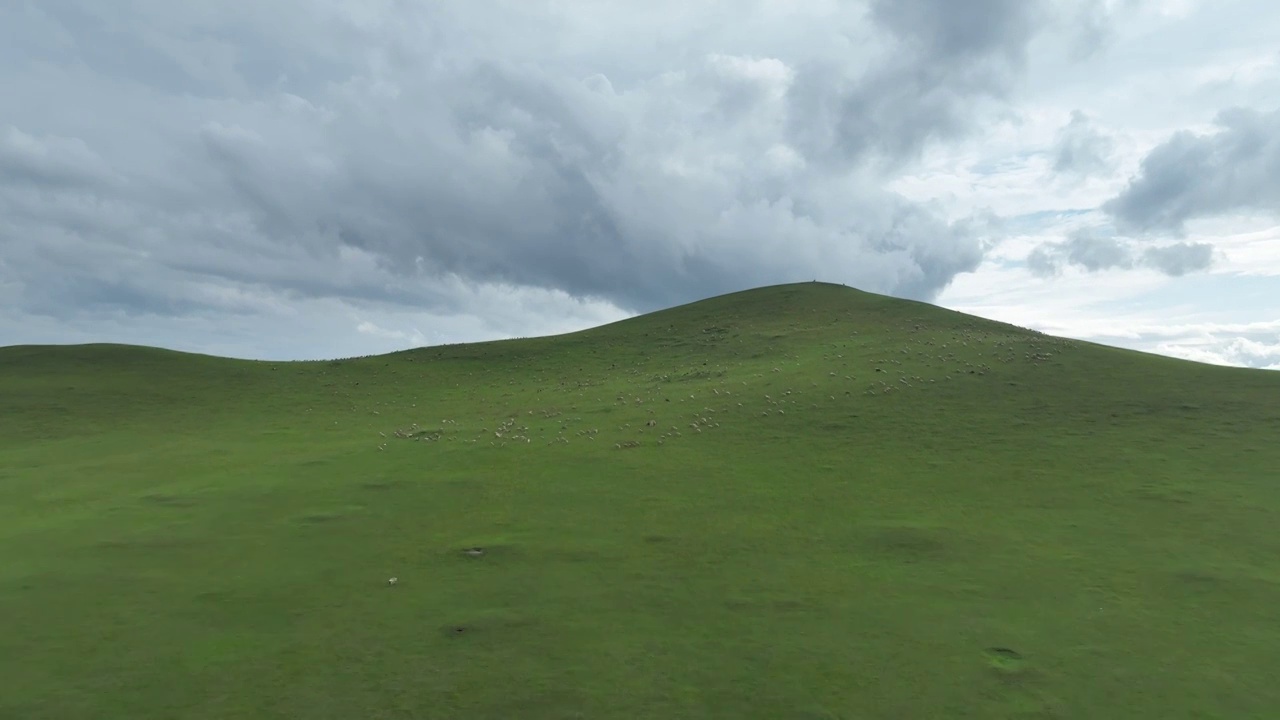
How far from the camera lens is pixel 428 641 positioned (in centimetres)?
1325

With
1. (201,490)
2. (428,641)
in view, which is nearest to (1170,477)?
(428,641)

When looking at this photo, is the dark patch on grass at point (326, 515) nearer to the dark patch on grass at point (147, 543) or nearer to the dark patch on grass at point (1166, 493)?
the dark patch on grass at point (147, 543)

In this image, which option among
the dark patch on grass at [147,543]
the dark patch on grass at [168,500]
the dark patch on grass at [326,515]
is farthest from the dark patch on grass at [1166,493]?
the dark patch on grass at [168,500]

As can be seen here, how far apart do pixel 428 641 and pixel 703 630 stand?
475cm

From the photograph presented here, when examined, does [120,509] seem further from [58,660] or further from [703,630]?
[703,630]

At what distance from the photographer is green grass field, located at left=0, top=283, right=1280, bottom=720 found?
11859mm

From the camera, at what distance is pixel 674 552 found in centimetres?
1742

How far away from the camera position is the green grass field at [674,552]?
11859mm

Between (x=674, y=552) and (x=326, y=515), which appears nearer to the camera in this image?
(x=674, y=552)

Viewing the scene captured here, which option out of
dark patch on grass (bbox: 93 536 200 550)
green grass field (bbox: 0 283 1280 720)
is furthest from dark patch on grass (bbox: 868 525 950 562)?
dark patch on grass (bbox: 93 536 200 550)

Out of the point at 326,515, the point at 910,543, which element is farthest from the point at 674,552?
the point at 326,515

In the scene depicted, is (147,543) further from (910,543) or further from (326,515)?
(910,543)

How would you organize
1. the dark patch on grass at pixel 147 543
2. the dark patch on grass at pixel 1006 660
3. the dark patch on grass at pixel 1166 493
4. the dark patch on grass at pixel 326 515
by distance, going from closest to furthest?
the dark patch on grass at pixel 1006 660
the dark patch on grass at pixel 147 543
the dark patch on grass at pixel 326 515
the dark patch on grass at pixel 1166 493

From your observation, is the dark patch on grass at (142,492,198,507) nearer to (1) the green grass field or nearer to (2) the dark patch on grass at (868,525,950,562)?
(1) the green grass field
